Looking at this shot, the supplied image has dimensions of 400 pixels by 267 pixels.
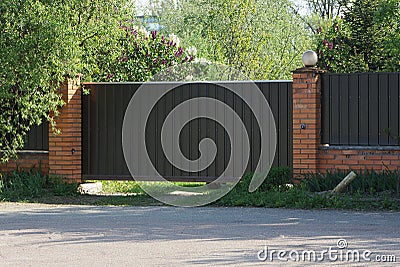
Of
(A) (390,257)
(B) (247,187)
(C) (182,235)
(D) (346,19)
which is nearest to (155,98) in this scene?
(B) (247,187)

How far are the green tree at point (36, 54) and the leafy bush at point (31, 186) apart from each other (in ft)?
1.39

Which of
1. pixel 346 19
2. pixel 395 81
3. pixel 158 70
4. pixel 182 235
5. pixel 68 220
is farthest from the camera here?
pixel 346 19

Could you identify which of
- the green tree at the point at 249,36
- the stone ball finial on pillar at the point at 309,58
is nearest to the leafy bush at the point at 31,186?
the stone ball finial on pillar at the point at 309,58

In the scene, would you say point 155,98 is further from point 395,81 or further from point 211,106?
point 395,81

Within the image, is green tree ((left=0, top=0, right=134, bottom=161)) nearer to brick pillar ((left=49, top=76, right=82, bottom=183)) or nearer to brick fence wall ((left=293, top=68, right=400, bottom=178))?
brick pillar ((left=49, top=76, right=82, bottom=183))

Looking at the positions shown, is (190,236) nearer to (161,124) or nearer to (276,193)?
(276,193)

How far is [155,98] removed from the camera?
14.1 m

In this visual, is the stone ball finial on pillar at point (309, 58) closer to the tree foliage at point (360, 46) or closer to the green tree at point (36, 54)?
the green tree at point (36, 54)

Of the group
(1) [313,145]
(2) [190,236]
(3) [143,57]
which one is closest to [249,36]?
(3) [143,57]

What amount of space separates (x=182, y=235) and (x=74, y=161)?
17.8 feet

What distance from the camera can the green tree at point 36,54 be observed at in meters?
13.1

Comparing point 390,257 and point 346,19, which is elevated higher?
point 346,19

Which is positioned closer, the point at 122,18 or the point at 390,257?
the point at 390,257

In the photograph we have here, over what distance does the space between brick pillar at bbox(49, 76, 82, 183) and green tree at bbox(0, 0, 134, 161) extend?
0.70 feet
